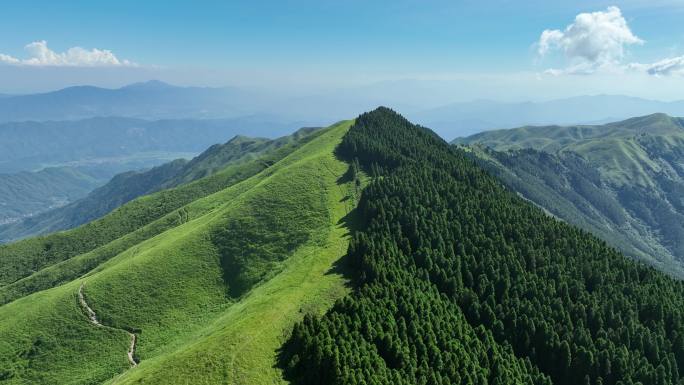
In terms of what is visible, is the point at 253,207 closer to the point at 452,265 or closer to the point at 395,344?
the point at 452,265

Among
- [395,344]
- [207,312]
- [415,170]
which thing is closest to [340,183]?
[415,170]

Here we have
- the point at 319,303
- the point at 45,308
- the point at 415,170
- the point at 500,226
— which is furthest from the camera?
the point at 415,170

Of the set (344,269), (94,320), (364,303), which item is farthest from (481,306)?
(94,320)

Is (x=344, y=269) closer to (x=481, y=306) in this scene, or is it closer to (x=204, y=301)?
(x=481, y=306)

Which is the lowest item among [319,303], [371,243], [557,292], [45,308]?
[45,308]

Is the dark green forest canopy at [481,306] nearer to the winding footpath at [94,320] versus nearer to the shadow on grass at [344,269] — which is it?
the shadow on grass at [344,269]

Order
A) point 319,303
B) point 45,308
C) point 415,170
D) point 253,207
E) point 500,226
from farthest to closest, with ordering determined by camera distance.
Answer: point 415,170 < point 253,207 < point 500,226 < point 45,308 < point 319,303

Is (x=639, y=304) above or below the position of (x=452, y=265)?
below
